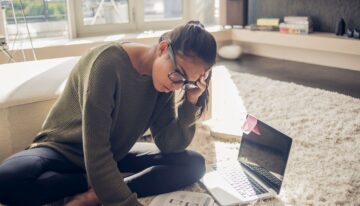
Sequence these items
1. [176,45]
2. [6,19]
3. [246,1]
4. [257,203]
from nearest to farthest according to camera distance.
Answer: [176,45] → [257,203] → [6,19] → [246,1]

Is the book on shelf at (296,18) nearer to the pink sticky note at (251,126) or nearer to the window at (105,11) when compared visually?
the window at (105,11)

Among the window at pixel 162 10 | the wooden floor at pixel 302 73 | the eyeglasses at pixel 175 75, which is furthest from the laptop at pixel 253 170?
the window at pixel 162 10

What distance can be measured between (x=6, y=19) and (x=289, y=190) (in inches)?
98.5

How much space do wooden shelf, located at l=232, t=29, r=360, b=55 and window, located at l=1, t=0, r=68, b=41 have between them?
64.9 inches

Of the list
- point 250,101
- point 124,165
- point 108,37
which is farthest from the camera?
point 108,37

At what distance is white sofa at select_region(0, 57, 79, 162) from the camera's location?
4.20 feet

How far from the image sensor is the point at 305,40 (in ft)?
10.1

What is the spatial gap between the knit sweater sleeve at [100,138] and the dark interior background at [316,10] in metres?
2.58

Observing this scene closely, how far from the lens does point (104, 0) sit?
134 inches

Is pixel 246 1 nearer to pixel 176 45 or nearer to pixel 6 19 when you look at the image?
pixel 6 19

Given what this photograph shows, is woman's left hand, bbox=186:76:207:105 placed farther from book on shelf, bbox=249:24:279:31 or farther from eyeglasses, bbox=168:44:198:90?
book on shelf, bbox=249:24:279:31

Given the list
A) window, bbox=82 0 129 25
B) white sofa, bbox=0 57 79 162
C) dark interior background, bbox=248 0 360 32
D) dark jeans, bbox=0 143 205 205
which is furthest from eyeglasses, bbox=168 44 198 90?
window, bbox=82 0 129 25

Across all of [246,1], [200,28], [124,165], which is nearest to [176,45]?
[200,28]

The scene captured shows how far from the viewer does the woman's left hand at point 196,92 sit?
3.44 ft
